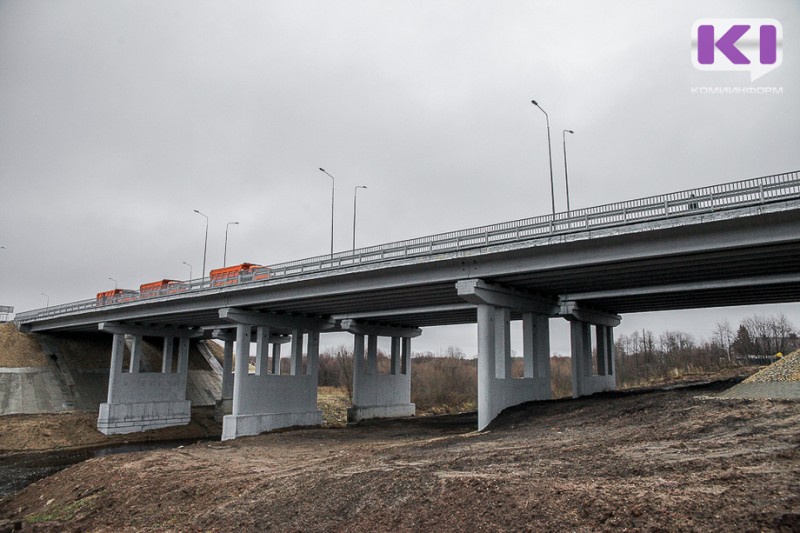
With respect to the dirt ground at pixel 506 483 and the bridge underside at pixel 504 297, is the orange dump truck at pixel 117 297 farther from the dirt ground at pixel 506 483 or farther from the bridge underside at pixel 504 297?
the dirt ground at pixel 506 483

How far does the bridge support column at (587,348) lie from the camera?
128 feet

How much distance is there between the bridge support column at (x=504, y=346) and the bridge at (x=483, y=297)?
10 centimetres

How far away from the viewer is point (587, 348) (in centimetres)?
4219

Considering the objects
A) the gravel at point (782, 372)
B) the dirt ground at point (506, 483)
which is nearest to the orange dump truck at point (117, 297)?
the dirt ground at point (506, 483)

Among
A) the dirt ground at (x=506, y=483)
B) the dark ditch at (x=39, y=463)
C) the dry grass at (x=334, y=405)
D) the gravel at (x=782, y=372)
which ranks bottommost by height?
the dark ditch at (x=39, y=463)

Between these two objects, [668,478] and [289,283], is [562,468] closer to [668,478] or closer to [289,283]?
[668,478]

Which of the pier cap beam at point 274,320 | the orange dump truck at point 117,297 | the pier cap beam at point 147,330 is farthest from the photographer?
the pier cap beam at point 147,330

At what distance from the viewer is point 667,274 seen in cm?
2898

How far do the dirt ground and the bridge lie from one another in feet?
21.9

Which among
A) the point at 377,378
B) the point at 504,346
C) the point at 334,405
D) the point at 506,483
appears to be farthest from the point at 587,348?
the point at 334,405

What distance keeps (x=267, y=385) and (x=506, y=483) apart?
3285cm

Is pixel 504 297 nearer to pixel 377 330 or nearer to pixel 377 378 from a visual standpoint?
pixel 377 330

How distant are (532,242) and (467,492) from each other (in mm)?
15536

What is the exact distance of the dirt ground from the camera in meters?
9.82
